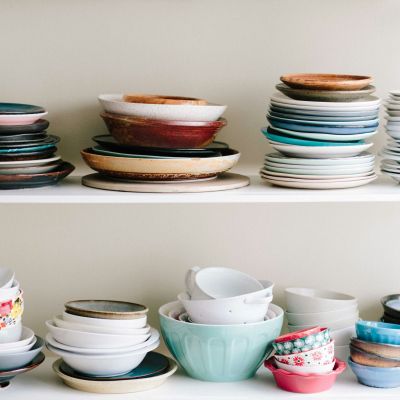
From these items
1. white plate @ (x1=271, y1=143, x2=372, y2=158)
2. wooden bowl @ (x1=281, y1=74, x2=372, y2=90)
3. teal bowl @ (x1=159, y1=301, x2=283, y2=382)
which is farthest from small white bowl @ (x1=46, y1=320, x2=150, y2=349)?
wooden bowl @ (x1=281, y1=74, x2=372, y2=90)

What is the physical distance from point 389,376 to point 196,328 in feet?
1.31

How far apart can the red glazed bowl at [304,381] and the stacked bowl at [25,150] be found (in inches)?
23.4

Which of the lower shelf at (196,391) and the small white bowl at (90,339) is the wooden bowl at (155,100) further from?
the lower shelf at (196,391)

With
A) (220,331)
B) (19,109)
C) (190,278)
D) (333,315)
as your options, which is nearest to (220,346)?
(220,331)

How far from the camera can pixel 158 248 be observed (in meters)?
2.11

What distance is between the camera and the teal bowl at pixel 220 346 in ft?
6.16

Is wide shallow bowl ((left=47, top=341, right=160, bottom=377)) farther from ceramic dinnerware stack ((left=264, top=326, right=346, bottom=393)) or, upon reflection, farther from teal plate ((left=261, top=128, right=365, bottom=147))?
teal plate ((left=261, top=128, right=365, bottom=147))

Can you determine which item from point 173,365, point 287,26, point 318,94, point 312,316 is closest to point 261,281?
point 312,316

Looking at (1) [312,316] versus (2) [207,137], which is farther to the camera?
(1) [312,316]

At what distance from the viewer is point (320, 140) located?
187 cm

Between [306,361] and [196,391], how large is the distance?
Result: 8.9 inches

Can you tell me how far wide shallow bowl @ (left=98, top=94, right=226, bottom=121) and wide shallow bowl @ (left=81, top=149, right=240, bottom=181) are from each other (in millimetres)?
85

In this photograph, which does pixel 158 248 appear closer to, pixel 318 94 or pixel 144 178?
pixel 144 178

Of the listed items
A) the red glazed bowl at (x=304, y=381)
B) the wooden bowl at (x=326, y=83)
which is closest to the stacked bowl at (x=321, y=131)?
the wooden bowl at (x=326, y=83)
